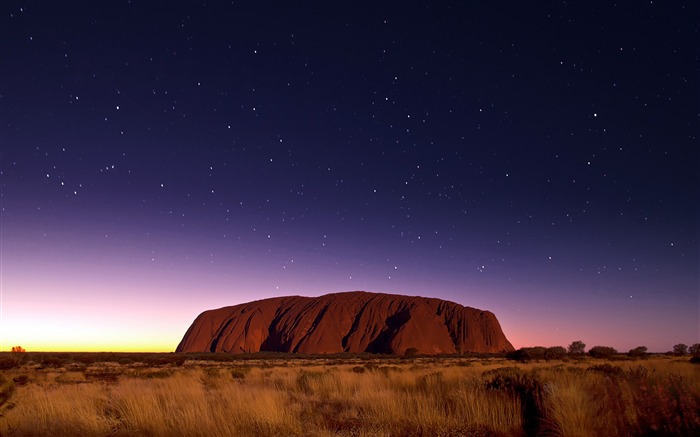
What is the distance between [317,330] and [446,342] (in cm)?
2958

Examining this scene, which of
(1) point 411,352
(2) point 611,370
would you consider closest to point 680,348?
(1) point 411,352

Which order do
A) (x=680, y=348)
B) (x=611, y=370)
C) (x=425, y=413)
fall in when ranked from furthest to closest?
1. (x=680, y=348)
2. (x=611, y=370)
3. (x=425, y=413)

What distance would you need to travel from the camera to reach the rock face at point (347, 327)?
101 m

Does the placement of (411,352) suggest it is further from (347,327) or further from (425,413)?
(425,413)

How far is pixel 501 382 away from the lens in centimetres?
868

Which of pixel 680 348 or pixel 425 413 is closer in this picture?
pixel 425 413

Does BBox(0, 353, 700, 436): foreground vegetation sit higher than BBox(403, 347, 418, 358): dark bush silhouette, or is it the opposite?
BBox(0, 353, 700, 436): foreground vegetation

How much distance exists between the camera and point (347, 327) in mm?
108250

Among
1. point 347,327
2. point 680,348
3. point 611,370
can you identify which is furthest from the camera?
point 347,327

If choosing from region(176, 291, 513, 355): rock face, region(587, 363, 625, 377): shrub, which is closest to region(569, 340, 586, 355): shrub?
region(176, 291, 513, 355): rock face

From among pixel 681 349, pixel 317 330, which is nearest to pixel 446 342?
pixel 317 330

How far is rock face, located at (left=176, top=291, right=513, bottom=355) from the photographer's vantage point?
10119 centimetres

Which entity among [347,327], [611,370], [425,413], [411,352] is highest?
[347,327]

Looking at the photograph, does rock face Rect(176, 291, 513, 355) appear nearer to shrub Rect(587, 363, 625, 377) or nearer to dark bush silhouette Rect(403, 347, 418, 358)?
dark bush silhouette Rect(403, 347, 418, 358)
